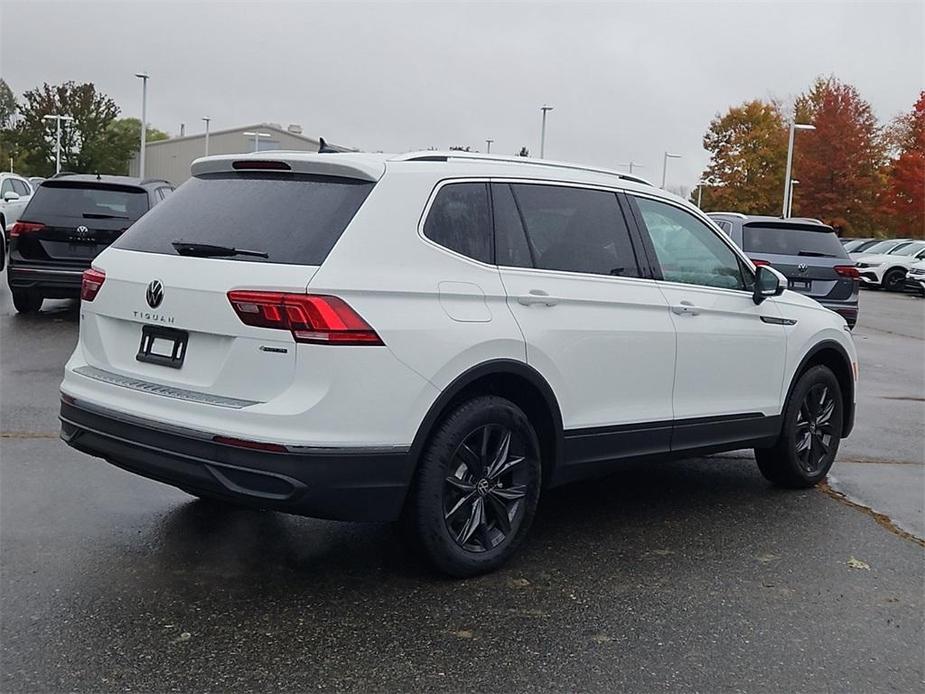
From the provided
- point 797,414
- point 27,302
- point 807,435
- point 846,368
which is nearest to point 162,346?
point 797,414

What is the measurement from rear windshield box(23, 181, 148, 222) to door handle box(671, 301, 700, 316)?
28.3ft

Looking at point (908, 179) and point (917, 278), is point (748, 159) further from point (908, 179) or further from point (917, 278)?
point (917, 278)

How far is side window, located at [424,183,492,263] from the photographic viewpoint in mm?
4484

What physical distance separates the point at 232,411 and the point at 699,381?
104 inches

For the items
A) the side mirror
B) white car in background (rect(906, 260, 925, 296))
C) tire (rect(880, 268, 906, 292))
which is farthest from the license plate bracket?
tire (rect(880, 268, 906, 292))

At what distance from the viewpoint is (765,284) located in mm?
6008

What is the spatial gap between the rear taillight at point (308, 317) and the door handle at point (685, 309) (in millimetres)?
2000

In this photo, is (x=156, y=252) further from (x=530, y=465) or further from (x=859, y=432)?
(x=859, y=432)

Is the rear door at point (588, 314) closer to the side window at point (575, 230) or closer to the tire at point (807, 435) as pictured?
the side window at point (575, 230)

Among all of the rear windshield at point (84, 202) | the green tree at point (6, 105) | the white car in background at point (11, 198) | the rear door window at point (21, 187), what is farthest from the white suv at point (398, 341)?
the green tree at point (6, 105)

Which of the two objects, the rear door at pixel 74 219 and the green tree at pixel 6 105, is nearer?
the rear door at pixel 74 219

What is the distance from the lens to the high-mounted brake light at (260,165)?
14.8 feet

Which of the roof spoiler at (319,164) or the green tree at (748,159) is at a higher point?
the green tree at (748,159)

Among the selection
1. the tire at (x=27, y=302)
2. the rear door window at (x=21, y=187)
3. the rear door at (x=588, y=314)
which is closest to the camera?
the rear door at (x=588, y=314)
